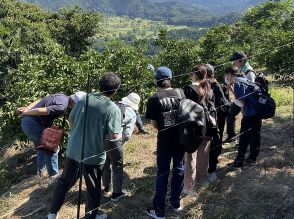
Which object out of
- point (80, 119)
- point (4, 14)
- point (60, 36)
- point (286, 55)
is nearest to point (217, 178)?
point (80, 119)

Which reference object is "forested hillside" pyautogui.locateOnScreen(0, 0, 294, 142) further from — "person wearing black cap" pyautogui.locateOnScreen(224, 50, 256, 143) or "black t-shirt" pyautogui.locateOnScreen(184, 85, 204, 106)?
"person wearing black cap" pyautogui.locateOnScreen(224, 50, 256, 143)

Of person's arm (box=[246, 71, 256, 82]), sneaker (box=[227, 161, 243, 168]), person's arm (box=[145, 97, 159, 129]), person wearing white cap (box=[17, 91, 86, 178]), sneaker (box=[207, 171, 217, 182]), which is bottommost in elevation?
sneaker (box=[207, 171, 217, 182])

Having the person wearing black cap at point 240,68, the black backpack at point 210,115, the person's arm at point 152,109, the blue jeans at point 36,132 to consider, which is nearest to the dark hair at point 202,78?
the black backpack at point 210,115

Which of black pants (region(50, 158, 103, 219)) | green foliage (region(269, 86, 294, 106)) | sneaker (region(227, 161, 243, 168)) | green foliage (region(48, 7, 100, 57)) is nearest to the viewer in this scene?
black pants (region(50, 158, 103, 219))

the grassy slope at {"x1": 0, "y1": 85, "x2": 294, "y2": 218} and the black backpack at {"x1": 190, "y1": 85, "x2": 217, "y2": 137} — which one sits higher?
the black backpack at {"x1": 190, "y1": 85, "x2": 217, "y2": 137}

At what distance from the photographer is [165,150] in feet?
14.4

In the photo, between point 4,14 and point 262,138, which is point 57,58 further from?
point 4,14

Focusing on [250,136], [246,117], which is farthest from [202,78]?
[250,136]

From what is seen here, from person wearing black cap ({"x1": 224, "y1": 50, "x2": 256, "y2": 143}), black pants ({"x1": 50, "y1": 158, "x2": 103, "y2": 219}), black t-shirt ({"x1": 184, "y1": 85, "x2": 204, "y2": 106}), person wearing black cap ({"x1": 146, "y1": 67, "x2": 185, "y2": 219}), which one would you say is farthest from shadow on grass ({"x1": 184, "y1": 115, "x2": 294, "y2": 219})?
black t-shirt ({"x1": 184, "y1": 85, "x2": 204, "y2": 106})

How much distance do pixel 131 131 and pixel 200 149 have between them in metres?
1.02

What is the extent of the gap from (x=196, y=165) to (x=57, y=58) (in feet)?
12.4

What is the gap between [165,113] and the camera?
430 centimetres

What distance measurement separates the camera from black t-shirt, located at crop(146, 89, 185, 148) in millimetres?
4273

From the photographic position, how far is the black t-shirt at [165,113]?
14.0 ft
